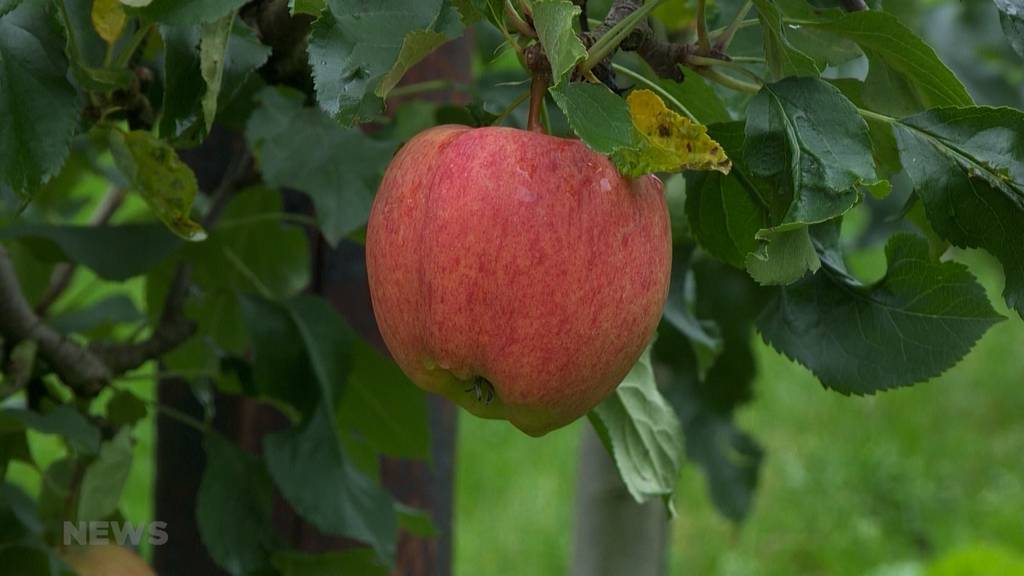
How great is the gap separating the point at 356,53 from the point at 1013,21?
1.36 feet

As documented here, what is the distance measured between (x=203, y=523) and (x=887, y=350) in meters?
0.65

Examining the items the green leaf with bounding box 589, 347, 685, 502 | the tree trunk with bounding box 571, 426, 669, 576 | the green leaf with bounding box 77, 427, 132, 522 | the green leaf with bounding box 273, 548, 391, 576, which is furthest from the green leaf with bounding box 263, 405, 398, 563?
the tree trunk with bounding box 571, 426, 669, 576

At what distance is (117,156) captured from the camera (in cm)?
103

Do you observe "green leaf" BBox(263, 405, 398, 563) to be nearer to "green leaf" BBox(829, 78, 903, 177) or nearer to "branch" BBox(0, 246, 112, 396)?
"branch" BBox(0, 246, 112, 396)

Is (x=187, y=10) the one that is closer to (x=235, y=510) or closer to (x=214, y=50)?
(x=214, y=50)

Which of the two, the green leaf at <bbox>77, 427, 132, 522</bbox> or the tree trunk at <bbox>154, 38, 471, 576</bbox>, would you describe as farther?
the tree trunk at <bbox>154, 38, 471, 576</bbox>

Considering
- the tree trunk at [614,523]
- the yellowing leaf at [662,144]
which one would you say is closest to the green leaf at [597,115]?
the yellowing leaf at [662,144]

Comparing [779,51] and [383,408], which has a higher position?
[779,51]

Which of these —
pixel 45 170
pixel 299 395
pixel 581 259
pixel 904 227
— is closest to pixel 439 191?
pixel 581 259

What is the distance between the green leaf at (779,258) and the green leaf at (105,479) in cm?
67

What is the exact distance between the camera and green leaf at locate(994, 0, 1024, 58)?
0.87m

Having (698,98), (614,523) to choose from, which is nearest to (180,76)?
(698,98)

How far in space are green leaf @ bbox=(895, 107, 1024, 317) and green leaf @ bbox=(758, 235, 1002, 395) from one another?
0.09 m

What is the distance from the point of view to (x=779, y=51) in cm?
91
